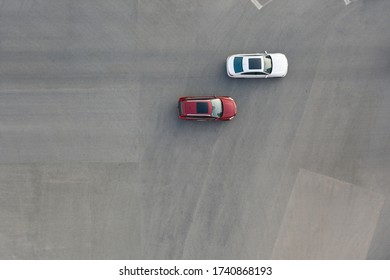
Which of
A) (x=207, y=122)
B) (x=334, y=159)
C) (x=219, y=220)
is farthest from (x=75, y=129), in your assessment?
(x=334, y=159)

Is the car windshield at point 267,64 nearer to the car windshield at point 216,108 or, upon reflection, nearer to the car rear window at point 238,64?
the car rear window at point 238,64

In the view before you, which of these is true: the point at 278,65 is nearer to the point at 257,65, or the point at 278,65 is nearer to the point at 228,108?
the point at 257,65

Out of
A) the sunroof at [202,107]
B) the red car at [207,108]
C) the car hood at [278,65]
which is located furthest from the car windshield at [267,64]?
the sunroof at [202,107]

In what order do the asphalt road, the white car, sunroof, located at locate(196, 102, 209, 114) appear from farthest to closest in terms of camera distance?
the asphalt road, the white car, sunroof, located at locate(196, 102, 209, 114)

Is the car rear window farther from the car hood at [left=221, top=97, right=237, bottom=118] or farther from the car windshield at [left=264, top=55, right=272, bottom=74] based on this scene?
the car hood at [left=221, top=97, right=237, bottom=118]

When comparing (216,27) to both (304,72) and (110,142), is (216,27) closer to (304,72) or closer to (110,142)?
(304,72)

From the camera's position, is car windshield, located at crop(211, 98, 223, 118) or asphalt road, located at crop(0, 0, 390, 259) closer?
car windshield, located at crop(211, 98, 223, 118)

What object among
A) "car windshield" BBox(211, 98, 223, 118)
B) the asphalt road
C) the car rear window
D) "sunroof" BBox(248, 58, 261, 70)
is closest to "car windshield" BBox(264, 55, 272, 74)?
"sunroof" BBox(248, 58, 261, 70)
